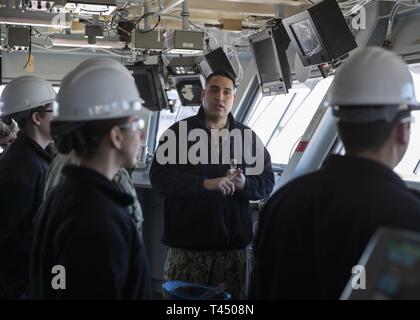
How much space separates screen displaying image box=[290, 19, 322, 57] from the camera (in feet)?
14.3

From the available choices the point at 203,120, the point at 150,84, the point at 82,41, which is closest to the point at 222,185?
the point at 203,120

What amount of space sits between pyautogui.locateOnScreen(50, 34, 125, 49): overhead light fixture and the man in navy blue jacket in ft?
7.33

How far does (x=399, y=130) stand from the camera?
1862 mm

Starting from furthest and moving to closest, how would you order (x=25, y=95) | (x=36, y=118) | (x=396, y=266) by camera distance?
(x=25, y=95)
(x=36, y=118)
(x=396, y=266)

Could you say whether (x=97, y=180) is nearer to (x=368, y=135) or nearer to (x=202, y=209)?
(x=368, y=135)

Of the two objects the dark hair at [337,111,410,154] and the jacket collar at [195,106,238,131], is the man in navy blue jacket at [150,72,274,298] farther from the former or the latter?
the dark hair at [337,111,410,154]

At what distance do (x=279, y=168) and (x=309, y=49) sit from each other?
2040 mm

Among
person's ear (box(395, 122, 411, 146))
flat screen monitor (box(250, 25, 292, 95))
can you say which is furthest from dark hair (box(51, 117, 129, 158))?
flat screen monitor (box(250, 25, 292, 95))

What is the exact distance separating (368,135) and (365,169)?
0.10 metres

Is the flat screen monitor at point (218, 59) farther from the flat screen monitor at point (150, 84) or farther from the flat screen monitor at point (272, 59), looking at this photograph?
the flat screen monitor at point (150, 84)

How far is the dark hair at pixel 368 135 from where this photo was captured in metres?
1.82

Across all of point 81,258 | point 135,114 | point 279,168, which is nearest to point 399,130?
point 135,114

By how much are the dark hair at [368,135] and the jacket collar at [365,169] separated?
0.15 ft

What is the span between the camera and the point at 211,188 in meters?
3.54
